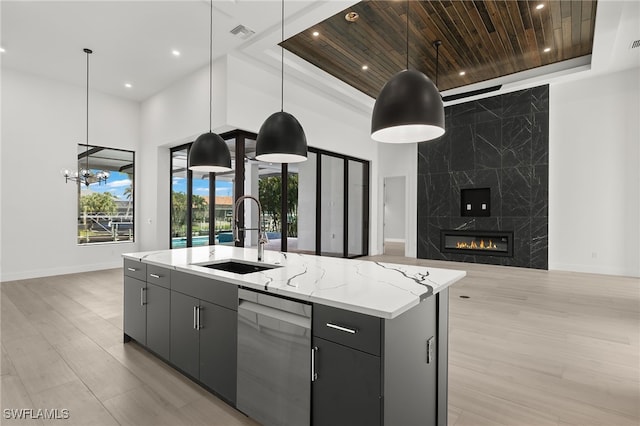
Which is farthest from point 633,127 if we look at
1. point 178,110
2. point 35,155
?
point 35,155

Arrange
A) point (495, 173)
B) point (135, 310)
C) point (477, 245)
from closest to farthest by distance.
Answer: point (135, 310)
point (495, 173)
point (477, 245)

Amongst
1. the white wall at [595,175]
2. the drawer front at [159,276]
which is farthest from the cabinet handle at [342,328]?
the white wall at [595,175]

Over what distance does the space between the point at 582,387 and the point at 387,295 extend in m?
1.87

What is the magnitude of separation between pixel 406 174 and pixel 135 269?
7.28m

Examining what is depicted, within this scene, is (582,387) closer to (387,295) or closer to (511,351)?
(511,351)

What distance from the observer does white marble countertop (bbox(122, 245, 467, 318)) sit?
138 cm

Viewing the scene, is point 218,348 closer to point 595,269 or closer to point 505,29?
point 505,29

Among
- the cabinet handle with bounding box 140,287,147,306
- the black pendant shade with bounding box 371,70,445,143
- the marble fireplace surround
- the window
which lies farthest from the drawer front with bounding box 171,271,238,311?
the marble fireplace surround

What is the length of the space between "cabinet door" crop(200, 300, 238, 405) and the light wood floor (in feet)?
0.45

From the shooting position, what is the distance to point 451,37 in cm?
485

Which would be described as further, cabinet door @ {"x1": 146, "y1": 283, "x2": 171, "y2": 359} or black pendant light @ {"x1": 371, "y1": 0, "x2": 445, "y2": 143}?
cabinet door @ {"x1": 146, "y1": 283, "x2": 171, "y2": 359}

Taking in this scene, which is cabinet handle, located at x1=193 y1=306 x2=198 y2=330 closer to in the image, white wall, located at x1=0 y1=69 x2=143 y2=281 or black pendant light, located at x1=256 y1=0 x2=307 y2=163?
black pendant light, located at x1=256 y1=0 x2=307 y2=163

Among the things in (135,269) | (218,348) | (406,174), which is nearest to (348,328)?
(218,348)

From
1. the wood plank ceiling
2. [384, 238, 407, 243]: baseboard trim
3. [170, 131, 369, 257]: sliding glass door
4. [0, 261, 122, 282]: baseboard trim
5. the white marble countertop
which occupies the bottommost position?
[0, 261, 122, 282]: baseboard trim
